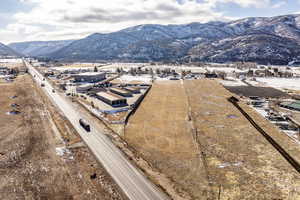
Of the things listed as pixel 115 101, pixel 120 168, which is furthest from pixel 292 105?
pixel 120 168

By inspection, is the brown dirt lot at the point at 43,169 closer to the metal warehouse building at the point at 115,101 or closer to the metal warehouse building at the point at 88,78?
the metal warehouse building at the point at 115,101

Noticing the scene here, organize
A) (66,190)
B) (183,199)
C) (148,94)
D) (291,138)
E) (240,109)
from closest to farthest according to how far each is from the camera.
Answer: (183,199) < (66,190) < (291,138) < (240,109) < (148,94)

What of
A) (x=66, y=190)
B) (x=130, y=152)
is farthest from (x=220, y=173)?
(x=66, y=190)

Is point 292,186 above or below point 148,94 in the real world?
below

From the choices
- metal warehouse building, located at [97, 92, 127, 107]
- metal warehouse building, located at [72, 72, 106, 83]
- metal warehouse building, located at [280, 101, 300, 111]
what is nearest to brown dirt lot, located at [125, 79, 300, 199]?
metal warehouse building, located at [97, 92, 127, 107]

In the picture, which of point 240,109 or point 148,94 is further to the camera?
point 148,94

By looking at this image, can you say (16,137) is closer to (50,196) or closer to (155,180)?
(50,196)

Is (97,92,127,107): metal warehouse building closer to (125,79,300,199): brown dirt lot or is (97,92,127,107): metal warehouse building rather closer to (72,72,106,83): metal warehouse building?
(125,79,300,199): brown dirt lot
